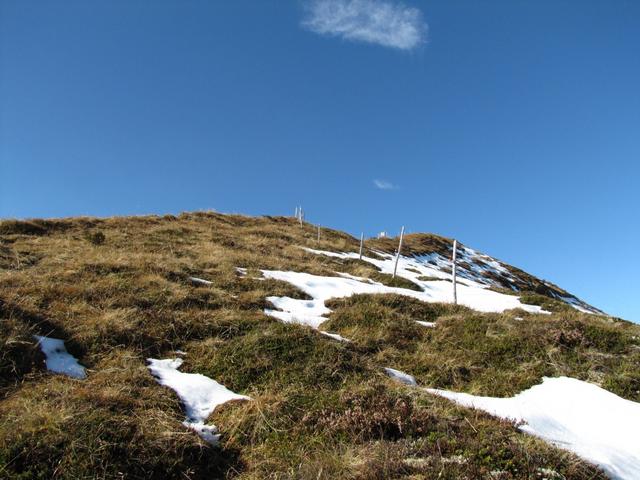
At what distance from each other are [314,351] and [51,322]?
223 inches

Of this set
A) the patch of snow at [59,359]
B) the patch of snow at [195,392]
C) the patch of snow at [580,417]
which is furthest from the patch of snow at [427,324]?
the patch of snow at [59,359]

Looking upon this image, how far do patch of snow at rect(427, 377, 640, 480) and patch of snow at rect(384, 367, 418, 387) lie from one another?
648 mm

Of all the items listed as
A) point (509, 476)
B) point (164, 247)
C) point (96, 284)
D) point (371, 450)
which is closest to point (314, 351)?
point (371, 450)

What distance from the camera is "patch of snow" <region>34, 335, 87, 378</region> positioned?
295 inches

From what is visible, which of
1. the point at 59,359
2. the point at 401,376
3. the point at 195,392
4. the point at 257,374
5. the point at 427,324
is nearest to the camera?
the point at 195,392

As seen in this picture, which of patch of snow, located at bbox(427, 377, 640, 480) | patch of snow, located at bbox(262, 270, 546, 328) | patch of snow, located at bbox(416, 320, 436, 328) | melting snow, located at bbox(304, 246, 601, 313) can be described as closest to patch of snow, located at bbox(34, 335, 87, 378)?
patch of snow, located at bbox(262, 270, 546, 328)

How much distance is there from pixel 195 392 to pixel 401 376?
14.1 ft

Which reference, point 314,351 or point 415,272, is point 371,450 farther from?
point 415,272

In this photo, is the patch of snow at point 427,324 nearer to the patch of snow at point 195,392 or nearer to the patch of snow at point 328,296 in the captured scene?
the patch of snow at point 328,296

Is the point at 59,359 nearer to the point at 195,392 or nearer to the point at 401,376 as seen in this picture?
the point at 195,392

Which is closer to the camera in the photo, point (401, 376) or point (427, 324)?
point (401, 376)

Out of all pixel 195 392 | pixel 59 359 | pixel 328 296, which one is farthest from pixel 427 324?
pixel 59 359

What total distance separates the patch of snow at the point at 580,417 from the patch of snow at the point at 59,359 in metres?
6.60

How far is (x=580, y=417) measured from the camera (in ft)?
25.1
